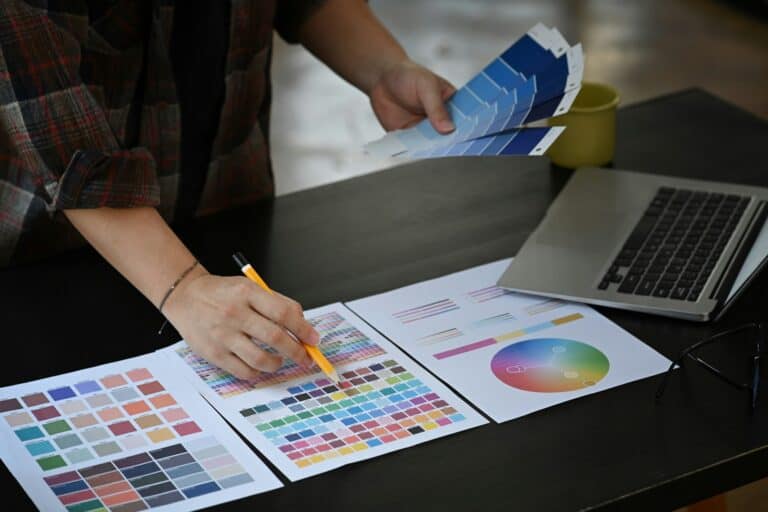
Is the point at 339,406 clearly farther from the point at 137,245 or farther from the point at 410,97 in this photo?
the point at 410,97

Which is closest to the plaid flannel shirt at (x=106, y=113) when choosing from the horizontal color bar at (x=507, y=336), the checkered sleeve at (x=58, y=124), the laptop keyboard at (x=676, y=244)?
the checkered sleeve at (x=58, y=124)

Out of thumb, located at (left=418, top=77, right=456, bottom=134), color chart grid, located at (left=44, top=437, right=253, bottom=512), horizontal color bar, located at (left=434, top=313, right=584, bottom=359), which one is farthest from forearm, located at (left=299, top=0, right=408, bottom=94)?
color chart grid, located at (left=44, top=437, right=253, bottom=512)

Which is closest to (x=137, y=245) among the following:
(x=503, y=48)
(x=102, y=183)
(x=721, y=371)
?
(x=102, y=183)

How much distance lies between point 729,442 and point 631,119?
851mm

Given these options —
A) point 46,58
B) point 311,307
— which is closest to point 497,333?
point 311,307

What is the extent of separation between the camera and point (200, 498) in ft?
3.86

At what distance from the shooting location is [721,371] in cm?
134

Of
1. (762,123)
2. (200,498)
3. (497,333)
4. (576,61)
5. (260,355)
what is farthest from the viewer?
(762,123)

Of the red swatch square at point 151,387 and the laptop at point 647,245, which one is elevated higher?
the laptop at point 647,245

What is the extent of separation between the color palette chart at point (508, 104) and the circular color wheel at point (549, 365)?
23cm

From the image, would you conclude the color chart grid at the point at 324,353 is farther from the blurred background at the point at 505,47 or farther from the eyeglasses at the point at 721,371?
the blurred background at the point at 505,47

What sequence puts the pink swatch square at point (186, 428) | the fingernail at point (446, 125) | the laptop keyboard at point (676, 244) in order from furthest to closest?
the fingernail at point (446, 125), the laptop keyboard at point (676, 244), the pink swatch square at point (186, 428)

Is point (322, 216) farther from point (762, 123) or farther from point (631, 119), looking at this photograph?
point (762, 123)

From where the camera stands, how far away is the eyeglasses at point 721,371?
1301 mm
